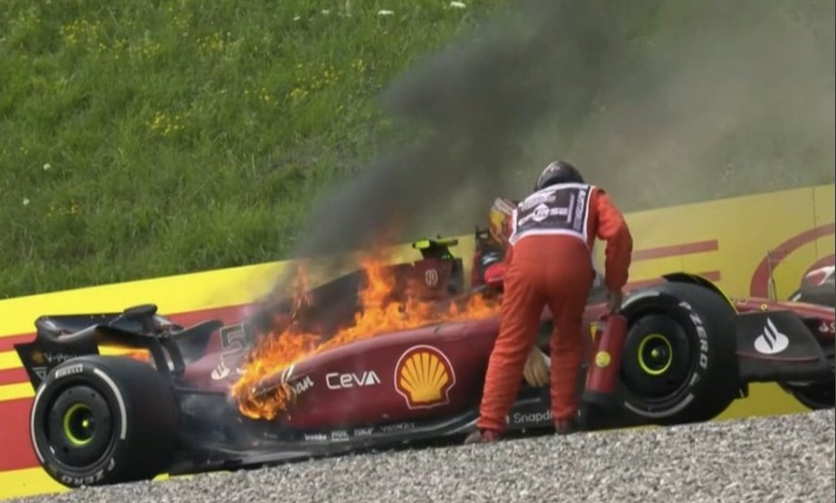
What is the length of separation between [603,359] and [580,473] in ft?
4.66

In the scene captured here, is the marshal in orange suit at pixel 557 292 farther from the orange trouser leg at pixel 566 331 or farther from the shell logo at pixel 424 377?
the shell logo at pixel 424 377

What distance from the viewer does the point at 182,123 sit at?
14391mm

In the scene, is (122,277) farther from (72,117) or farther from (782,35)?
Result: (782,35)

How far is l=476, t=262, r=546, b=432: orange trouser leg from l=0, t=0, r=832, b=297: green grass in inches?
172

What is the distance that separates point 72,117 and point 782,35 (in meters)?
8.98

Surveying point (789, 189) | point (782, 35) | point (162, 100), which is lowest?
point (789, 189)

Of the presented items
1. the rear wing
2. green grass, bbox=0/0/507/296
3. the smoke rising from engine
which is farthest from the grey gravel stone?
green grass, bbox=0/0/507/296

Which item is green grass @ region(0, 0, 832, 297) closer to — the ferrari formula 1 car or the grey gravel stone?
the ferrari formula 1 car

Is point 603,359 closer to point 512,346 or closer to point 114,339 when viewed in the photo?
point 512,346

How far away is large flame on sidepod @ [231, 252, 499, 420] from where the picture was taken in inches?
324

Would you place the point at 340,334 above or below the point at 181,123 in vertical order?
below

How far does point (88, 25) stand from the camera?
15805mm

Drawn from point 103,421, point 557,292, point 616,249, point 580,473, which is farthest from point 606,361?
point 103,421

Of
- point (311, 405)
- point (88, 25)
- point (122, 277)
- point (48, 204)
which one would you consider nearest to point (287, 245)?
point (122, 277)
